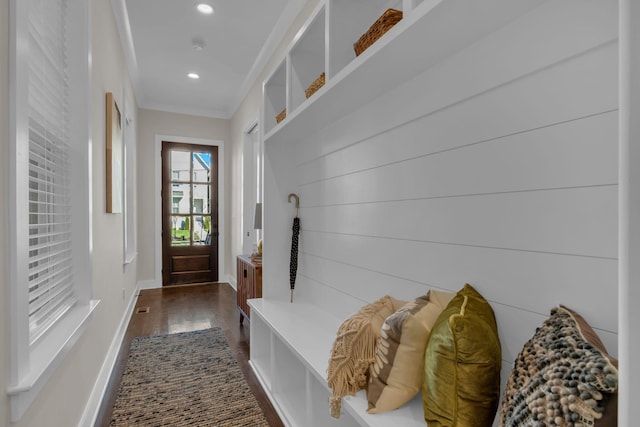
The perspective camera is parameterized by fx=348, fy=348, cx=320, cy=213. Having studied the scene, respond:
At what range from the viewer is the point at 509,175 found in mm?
1024

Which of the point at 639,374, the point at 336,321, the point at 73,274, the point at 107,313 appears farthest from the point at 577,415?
the point at 107,313

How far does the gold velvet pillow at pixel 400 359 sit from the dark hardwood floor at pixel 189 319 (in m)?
1.05

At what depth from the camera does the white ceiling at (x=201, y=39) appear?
2877 millimetres

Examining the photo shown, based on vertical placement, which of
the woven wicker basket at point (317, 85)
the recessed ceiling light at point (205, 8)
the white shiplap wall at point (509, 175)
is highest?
the recessed ceiling light at point (205, 8)

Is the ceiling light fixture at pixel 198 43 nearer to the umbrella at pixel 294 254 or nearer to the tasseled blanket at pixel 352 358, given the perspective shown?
the umbrella at pixel 294 254

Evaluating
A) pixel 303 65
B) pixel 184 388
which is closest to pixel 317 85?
pixel 303 65

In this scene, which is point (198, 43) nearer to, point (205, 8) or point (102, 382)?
point (205, 8)

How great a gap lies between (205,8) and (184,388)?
113 inches

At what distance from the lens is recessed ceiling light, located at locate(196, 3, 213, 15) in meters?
2.82

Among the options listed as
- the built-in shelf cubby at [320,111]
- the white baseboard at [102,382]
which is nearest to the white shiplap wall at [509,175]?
the built-in shelf cubby at [320,111]

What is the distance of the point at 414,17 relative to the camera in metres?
1.00

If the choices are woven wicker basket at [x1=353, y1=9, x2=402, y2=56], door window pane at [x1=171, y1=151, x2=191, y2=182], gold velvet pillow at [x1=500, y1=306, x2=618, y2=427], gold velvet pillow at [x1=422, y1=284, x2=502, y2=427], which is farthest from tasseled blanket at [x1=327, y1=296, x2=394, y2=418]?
door window pane at [x1=171, y1=151, x2=191, y2=182]

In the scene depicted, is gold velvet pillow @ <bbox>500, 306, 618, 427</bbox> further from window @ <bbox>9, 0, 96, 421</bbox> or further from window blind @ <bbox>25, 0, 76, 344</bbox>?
window blind @ <bbox>25, 0, 76, 344</bbox>

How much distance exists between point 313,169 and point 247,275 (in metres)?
1.40
